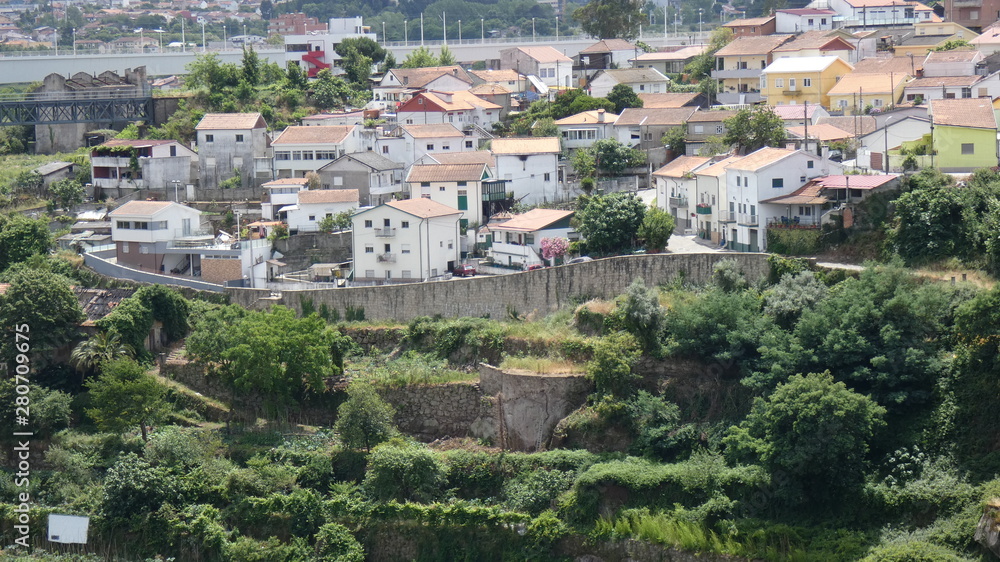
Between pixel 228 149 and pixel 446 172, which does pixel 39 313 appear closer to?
pixel 446 172

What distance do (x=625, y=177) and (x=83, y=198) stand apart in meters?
18.9

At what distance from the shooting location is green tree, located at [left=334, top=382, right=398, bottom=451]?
3180cm

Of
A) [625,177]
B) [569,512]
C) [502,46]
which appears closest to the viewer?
[569,512]

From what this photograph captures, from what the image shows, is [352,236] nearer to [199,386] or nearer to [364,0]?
[199,386]

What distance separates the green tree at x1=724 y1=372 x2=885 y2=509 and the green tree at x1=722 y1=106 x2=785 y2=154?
13357 millimetres

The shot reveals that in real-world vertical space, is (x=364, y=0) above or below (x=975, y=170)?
above

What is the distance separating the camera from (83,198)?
4872 centimetres

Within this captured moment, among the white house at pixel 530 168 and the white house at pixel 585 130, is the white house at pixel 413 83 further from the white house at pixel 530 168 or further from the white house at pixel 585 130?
the white house at pixel 530 168

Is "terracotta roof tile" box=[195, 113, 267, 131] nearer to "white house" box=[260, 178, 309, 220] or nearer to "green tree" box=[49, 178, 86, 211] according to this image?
"white house" box=[260, 178, 309, 220]

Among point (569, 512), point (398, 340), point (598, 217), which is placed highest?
point (598, 217)

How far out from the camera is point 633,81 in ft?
192

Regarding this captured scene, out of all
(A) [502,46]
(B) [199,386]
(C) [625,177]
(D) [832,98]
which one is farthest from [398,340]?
(A) [502,46]

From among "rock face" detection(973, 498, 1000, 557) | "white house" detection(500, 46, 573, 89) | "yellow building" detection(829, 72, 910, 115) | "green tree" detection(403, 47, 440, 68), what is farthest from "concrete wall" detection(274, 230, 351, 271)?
"green tree" detection(403, 47, 440, 68)

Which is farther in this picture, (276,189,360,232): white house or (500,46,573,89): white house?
(500,46,573,89): white house
